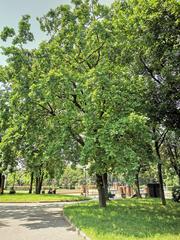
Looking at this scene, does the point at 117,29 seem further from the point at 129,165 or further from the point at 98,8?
the point at 129,165

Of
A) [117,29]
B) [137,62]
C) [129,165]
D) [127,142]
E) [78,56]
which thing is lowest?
[129,165]

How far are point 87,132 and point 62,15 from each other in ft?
28.5

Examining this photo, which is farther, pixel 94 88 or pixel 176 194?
pixel 176 194

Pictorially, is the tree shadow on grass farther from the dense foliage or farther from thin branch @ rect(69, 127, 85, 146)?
thin branch @ rect(69, 127, 85, 146)

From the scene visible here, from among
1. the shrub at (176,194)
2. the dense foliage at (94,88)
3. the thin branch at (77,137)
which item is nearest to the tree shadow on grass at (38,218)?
the dense foliage at (94,88)

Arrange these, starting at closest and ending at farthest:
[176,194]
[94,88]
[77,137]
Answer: [94,88] → [77,137] → [176,194]

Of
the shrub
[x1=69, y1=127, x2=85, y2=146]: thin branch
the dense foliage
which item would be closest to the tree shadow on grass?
the dense foliage

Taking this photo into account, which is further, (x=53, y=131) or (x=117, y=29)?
(x=117, y=29)

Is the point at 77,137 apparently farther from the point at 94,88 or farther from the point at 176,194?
the point at 176,194

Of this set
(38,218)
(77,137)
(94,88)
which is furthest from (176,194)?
(94,88)

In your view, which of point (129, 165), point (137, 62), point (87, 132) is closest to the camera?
point (129, 165)

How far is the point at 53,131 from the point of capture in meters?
14.3

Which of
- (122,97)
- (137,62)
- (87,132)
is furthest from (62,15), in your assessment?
(87,132)

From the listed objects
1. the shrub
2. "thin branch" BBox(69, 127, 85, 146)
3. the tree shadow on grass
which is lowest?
the tree shadow on grass
